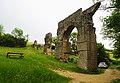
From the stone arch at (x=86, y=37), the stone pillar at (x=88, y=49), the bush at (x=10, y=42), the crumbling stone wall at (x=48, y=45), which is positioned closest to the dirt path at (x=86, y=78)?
the stone pillar at (x=88, y=49)

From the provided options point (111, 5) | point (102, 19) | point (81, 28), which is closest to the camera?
point (111, 5)

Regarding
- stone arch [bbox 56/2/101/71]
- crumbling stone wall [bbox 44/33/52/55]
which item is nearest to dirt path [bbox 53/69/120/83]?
stone arch [bbox 56/2/101/71]

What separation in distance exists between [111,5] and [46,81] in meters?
8.51

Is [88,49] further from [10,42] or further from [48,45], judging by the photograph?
[10,42]

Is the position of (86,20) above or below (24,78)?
above

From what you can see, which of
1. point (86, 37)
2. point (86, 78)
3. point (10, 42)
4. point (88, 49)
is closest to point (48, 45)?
point (10, 42)

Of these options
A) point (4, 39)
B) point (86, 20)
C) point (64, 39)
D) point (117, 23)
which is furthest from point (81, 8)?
point (4, 39)

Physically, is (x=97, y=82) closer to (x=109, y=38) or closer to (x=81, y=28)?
(x=81, y=28)

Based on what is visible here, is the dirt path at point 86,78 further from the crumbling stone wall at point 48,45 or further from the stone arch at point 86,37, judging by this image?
the crumbling stone wall at point 48,45

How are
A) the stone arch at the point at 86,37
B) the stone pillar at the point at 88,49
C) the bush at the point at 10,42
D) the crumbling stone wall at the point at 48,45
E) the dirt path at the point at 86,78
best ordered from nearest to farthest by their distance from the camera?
the dirt path at the point at 86,78 → the stone pillar at the point at 88,49 → the stone arch at the point at 86,37 → the crumbling stone wall at the point at 48,45 → the bush at the point at 10,42

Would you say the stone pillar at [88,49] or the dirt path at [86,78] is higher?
the stone pillar at [88,49]

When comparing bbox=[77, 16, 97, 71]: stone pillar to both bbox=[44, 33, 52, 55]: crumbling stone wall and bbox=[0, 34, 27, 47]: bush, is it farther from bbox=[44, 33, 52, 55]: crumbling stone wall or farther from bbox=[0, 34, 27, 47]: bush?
bbox=[0, 34, 27, 47]: bush

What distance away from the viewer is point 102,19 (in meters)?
19.2

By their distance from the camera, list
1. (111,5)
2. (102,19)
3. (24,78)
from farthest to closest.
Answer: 1. (102,19)
2. (111,5)
3. (24,78)
